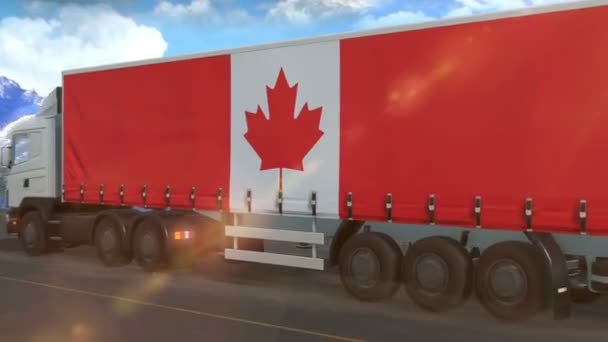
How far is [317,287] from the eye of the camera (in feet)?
33.8

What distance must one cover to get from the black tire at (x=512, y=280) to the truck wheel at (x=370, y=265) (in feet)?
3.86

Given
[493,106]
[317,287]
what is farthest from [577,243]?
[317,287]

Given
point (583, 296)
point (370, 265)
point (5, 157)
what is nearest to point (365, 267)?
point (370, 265)

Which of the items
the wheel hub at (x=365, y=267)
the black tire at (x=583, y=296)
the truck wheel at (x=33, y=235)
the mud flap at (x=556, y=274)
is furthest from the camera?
the truck wheel at (x=33, y=235)

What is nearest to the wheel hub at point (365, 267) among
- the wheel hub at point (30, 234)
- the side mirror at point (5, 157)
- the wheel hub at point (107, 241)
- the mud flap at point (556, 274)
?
the mud flap at point (556, 274)

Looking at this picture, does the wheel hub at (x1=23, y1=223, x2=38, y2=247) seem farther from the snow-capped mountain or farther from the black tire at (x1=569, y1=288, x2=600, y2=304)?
the snow-capped mountain

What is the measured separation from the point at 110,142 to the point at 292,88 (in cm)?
438

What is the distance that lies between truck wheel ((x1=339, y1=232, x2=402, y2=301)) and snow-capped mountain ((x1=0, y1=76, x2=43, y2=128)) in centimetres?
3180

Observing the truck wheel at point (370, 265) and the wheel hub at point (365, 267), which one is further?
the wheel hub at point (365, 267)

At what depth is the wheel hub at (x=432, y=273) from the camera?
8.30 metres

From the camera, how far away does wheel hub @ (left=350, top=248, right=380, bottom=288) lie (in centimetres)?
893

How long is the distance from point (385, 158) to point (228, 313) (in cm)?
283


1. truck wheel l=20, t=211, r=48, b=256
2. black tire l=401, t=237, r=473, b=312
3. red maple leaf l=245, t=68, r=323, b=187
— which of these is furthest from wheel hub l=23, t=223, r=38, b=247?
black tire l=401, t=237, r=473, b=312

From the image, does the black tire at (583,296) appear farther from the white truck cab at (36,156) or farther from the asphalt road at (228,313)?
the white truck cab at (36,156)
